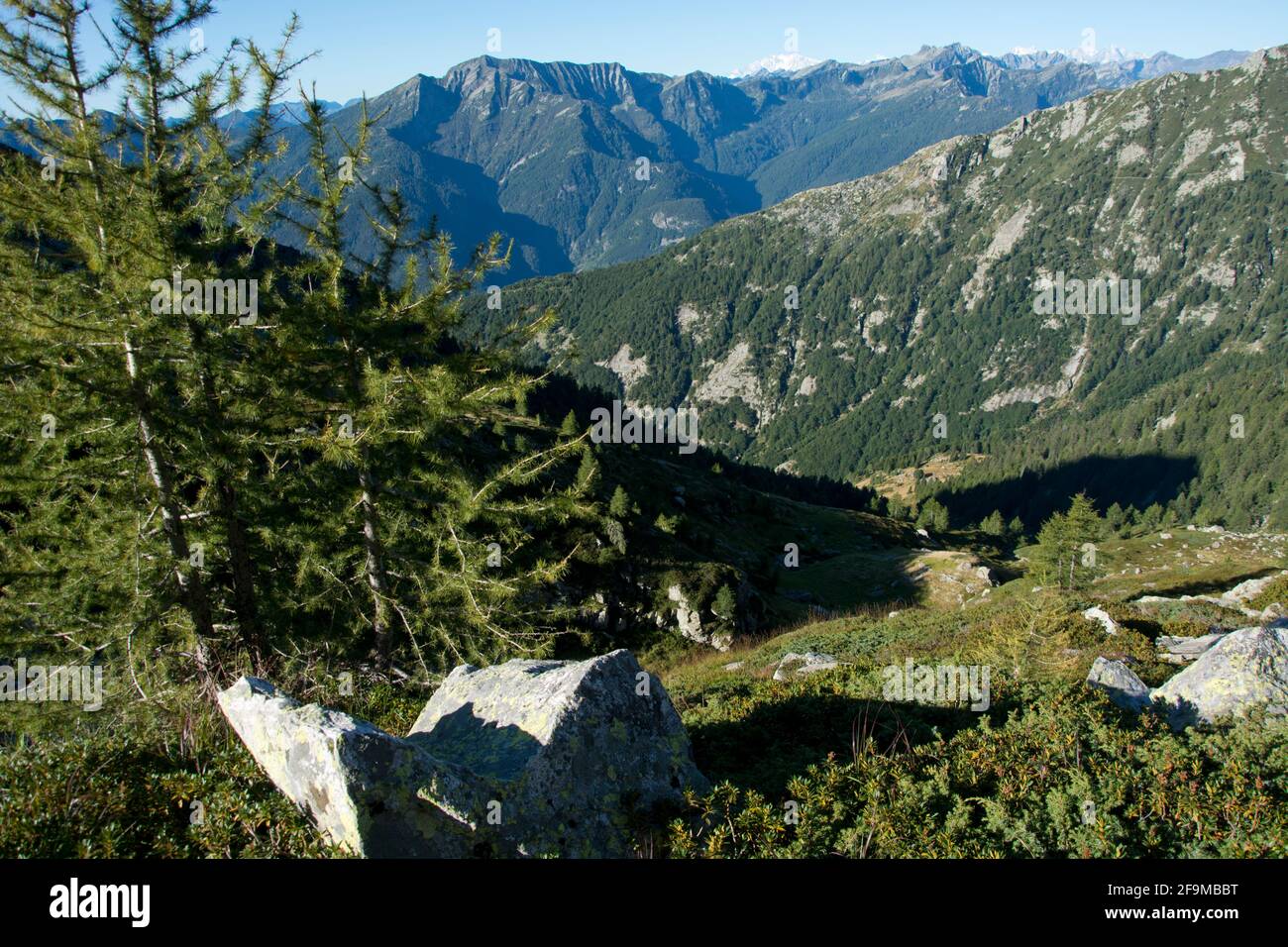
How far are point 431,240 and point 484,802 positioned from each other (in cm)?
1132

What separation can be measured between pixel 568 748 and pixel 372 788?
201 cm

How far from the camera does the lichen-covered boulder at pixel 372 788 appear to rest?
18.6ft

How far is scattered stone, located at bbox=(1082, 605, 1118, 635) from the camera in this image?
15.7 metres

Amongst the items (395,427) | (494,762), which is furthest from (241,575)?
(494,762)

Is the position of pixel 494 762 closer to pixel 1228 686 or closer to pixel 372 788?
pixel 372 788

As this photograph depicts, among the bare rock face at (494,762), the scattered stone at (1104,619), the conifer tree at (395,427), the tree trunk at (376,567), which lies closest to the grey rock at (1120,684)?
the scattered stone at (1104,619)

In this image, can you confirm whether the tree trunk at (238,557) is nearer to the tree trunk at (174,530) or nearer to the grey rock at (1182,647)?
the tree trunk at (174,530)

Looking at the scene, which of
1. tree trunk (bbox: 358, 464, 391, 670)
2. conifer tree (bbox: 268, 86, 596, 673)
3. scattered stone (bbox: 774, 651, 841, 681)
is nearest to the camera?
conifer tree (bbox: 268, 86, 596, 673)

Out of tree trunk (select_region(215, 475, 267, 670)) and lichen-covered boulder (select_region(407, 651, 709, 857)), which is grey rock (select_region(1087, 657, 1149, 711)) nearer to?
lichen-covered boulder (select_region(407, 651, 709, 857))

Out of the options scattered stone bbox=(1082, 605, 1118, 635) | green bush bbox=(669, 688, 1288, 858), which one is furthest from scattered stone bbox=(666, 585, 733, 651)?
green bush bbox=(669, 688, 1288, 858)

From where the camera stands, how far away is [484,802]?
20.2 feet

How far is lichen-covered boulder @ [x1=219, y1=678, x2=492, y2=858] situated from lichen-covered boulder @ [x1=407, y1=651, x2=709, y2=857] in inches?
14.7

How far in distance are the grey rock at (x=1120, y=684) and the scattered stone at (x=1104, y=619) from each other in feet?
14.7
